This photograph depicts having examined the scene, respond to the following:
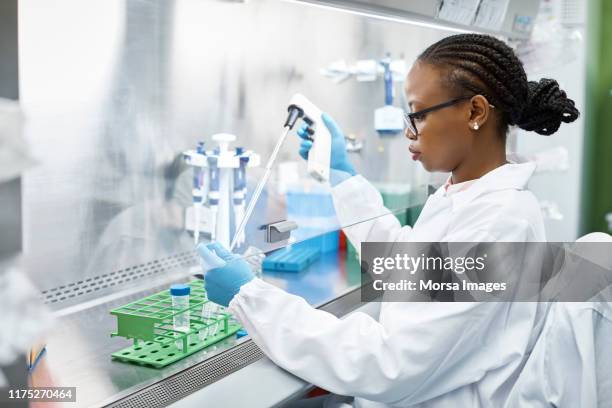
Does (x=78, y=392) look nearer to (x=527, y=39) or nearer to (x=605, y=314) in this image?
(x=605, y=314)

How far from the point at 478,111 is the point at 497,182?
0.52 ft

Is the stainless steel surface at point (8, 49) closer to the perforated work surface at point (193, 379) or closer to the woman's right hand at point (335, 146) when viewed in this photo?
the perforated work surface at point (193, 379)

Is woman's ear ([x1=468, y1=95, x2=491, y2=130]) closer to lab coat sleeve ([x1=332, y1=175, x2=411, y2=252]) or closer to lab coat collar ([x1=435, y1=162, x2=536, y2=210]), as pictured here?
lab coat collar ([x1=435, y1=162, x2=536, y2=210])

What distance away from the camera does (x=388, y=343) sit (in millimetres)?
1206

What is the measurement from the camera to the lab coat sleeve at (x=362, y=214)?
6.05 feet

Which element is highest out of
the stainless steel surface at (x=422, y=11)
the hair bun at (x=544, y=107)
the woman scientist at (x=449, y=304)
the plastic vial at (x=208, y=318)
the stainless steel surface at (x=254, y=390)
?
the stainless steel surface at (x=422, y=11)

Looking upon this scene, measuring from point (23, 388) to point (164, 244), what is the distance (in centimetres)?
116

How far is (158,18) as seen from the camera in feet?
6.21

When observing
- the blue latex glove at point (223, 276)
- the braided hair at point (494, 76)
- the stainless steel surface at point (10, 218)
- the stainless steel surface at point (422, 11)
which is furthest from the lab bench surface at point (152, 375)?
the stainless steel surface at point (422, 11)

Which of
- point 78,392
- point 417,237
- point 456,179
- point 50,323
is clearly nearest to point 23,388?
point 50,323

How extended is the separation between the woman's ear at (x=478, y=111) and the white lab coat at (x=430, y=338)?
0.14m

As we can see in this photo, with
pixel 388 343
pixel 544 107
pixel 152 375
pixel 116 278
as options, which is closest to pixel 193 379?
pixel 152 375

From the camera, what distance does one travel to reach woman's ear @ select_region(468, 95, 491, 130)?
135 centimetres

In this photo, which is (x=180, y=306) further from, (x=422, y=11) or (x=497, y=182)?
(x=422, y=11)
